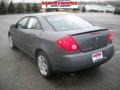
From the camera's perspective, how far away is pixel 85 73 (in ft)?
15.0

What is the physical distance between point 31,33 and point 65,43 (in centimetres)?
145

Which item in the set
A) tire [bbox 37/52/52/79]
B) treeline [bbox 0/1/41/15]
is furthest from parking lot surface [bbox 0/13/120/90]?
treeline [bbox 0/1/41/15]

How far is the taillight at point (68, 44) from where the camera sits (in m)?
3.69

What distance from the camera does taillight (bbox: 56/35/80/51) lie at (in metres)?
3.69

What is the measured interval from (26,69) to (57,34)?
1.64 metres

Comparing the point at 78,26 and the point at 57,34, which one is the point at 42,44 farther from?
the point at 78,26

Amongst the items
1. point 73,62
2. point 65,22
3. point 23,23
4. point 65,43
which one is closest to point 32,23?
point 23,23

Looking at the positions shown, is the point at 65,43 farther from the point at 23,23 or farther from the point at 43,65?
the point at 23,23

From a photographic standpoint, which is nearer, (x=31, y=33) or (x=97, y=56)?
(x=97, y=56)

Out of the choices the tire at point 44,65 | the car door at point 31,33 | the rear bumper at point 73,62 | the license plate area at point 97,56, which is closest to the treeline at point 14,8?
the car door at point 31,33

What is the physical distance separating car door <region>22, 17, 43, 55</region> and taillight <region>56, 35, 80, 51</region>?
2.90ft

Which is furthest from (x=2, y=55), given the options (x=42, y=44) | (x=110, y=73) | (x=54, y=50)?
(x=110, y=73)

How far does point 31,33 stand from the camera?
15.8ft

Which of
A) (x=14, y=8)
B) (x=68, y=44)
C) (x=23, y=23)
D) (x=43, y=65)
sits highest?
(x=14, y=8)
